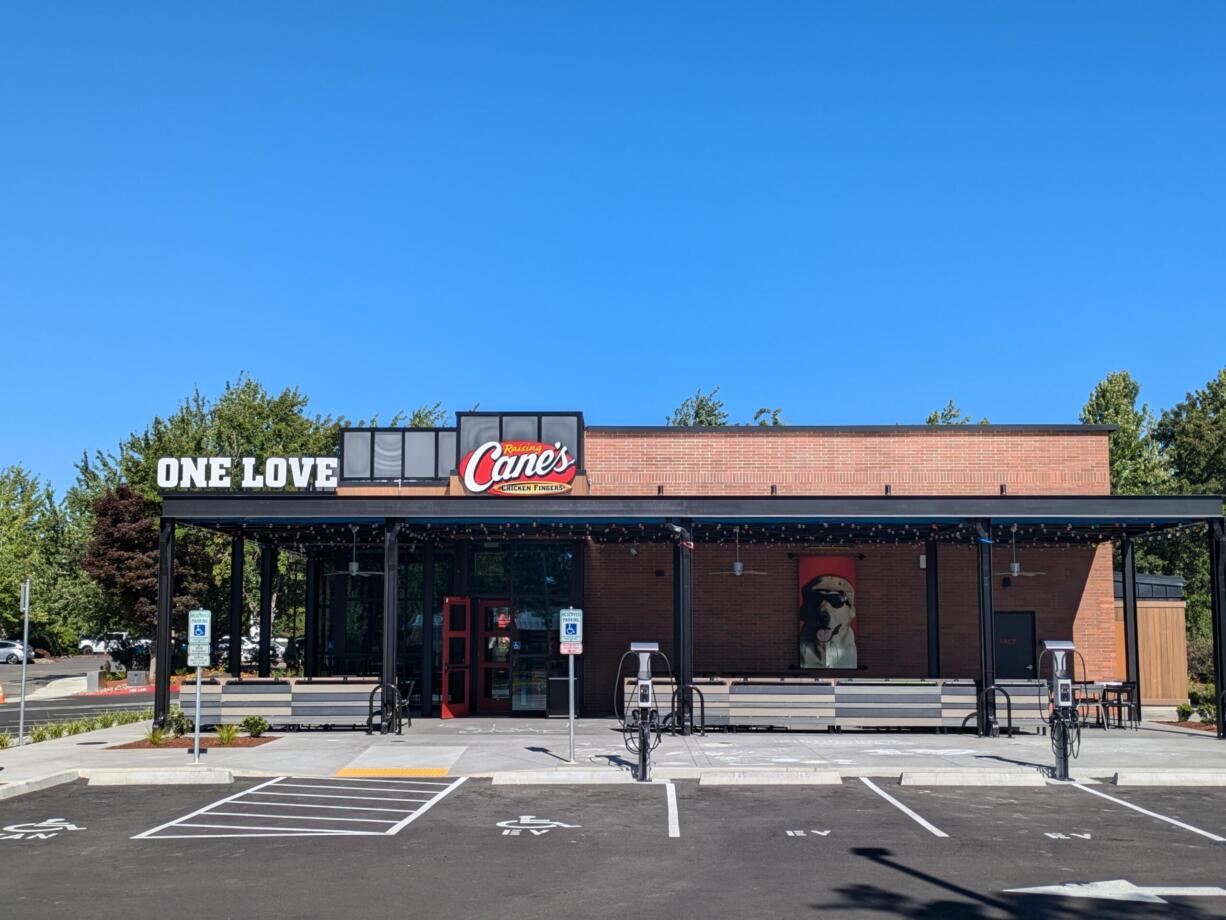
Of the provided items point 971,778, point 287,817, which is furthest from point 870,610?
point 287,817

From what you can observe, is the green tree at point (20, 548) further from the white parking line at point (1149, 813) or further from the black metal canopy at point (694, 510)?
the white parking line at point (1149, 813)

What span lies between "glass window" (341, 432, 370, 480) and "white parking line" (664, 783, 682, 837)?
15.8m

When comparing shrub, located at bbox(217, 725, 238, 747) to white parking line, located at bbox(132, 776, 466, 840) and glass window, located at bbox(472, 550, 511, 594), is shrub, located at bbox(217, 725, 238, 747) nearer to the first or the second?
white parking line, located at bbox(132, 776, 466, 840)

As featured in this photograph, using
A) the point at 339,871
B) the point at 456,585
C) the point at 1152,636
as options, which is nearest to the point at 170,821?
the point at 339,871

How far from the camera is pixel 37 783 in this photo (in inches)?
659

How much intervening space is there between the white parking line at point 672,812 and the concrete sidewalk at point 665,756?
2.95 feet

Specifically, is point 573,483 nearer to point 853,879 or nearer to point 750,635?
point 750,635

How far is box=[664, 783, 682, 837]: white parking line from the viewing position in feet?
42.7

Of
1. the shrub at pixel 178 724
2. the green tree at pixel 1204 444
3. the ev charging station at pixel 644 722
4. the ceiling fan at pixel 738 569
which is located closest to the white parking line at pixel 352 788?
the ev charging station at pixel 644 722

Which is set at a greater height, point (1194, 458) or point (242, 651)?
point (1194, 458)

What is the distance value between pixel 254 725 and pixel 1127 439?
3937cm

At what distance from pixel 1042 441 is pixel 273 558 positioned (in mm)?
19067

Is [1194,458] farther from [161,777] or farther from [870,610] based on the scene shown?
[161,777]

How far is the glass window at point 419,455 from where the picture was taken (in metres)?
29.8
